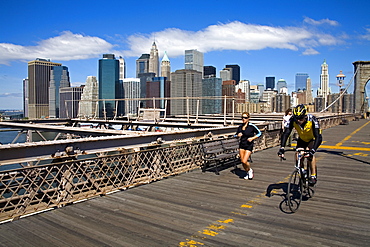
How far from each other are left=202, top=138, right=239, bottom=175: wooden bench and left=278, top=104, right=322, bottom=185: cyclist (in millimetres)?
3010

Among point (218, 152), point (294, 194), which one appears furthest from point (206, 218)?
point (218, 152)

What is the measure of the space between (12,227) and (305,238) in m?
4.51

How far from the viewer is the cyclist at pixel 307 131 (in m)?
6.35

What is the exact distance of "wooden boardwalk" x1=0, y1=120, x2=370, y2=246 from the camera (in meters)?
4.78

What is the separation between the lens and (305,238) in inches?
189

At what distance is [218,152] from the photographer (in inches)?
401

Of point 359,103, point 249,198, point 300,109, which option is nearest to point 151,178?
point 249,198

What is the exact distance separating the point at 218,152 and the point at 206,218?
4.60 m

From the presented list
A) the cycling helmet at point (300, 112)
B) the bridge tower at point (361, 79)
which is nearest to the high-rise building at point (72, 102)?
the cycling helmet at point (300, 112)

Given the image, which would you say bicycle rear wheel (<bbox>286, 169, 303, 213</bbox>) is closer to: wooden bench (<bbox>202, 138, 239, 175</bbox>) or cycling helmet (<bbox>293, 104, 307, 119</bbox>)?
cycling helmet (<bbox>293, 104, 307, 119</bbox>)

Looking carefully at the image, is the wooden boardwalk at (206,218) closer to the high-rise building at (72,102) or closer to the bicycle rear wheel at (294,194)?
the bicycle rear wheel at (294,194)

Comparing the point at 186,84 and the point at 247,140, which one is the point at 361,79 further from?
the point at 247,140

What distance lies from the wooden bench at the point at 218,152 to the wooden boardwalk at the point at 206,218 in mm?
1242

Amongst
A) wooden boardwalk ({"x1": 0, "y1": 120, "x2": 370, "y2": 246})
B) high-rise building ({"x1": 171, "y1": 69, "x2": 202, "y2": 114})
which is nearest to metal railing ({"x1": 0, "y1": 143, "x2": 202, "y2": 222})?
wooden boardwalk ({"x1": 0, "y1": 120, "x2": 370, "y2": 246})
